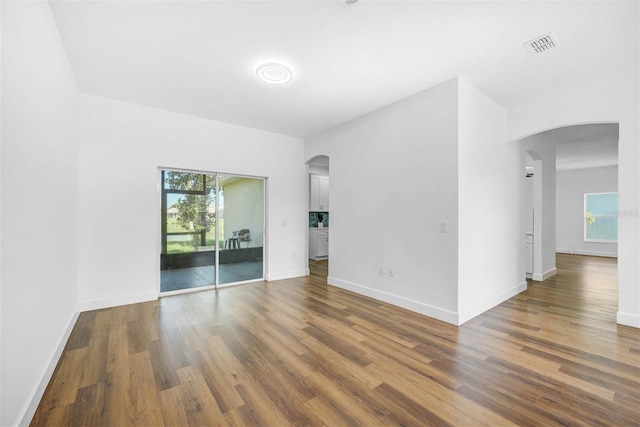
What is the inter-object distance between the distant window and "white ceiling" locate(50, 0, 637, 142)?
7954 millimetres

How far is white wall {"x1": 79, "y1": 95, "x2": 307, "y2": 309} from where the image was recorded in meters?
3.76

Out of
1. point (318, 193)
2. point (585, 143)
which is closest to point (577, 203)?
point (585, 143)

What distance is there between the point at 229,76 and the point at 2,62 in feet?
6.80

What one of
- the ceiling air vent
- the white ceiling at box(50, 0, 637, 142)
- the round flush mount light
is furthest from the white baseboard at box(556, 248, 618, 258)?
the round flush mount light

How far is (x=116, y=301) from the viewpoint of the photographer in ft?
12.8

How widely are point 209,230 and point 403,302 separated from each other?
3.42 meters

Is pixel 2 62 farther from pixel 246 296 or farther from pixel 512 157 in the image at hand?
pixel 512 157

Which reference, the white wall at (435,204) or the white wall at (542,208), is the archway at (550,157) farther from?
the white wall at (435,204)

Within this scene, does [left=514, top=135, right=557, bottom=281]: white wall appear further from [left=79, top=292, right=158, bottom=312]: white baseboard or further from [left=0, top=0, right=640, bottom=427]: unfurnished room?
[left=79, top=292, right=158, bottom=312]: white baseboard

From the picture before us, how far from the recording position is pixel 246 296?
4.41m


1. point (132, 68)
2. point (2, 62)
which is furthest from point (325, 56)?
point (2, 62)

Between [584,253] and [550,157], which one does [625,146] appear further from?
[584,253]

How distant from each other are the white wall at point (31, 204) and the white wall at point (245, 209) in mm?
2429

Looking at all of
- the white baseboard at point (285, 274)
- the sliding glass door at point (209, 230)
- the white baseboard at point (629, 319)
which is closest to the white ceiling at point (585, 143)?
the white baseboard at point (629, 319)
